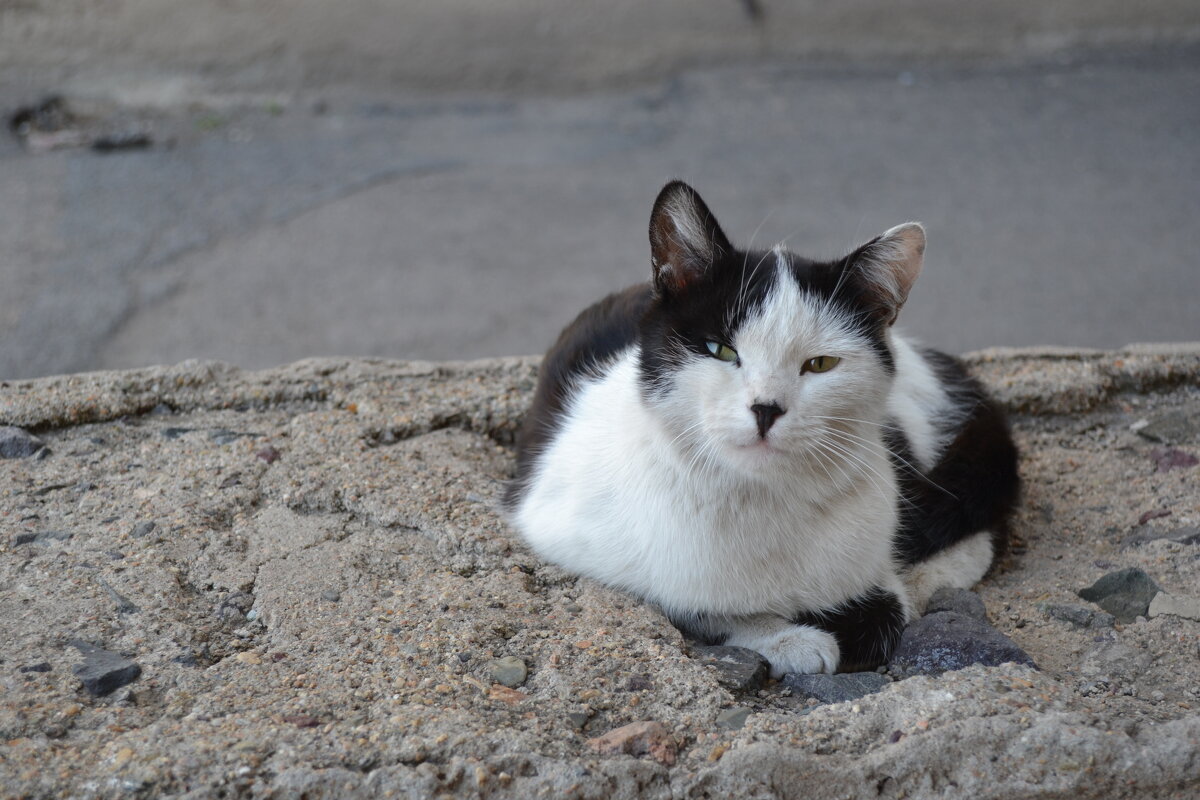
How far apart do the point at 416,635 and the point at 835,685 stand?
0.78 metres

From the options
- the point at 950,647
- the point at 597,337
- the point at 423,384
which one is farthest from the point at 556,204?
the point at 950,647

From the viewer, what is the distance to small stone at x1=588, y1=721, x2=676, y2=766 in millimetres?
1721

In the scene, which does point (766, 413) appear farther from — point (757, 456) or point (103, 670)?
point (103, 670)

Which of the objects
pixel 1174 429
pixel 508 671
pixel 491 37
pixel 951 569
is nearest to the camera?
Result: pixel 508 671

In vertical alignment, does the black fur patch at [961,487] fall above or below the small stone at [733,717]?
above

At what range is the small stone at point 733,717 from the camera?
1816mm

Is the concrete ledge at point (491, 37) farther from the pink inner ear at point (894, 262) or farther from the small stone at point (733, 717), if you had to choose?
the small stone at point (733, 717)

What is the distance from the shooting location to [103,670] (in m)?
1.82

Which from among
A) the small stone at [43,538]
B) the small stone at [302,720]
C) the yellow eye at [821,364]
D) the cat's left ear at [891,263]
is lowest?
the small stone at [302,720]

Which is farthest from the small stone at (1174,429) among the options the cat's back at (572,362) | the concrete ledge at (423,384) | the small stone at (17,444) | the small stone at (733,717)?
the small stone at (17,444)

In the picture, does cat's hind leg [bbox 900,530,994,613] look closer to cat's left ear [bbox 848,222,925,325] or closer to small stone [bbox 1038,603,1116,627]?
small stone [bbox 1038,603,1116,627]

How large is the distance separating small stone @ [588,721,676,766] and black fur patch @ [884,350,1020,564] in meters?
0.84

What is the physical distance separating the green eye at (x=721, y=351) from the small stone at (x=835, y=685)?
24.6 inches

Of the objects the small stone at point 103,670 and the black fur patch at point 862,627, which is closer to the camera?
the small stone at point 103,670
